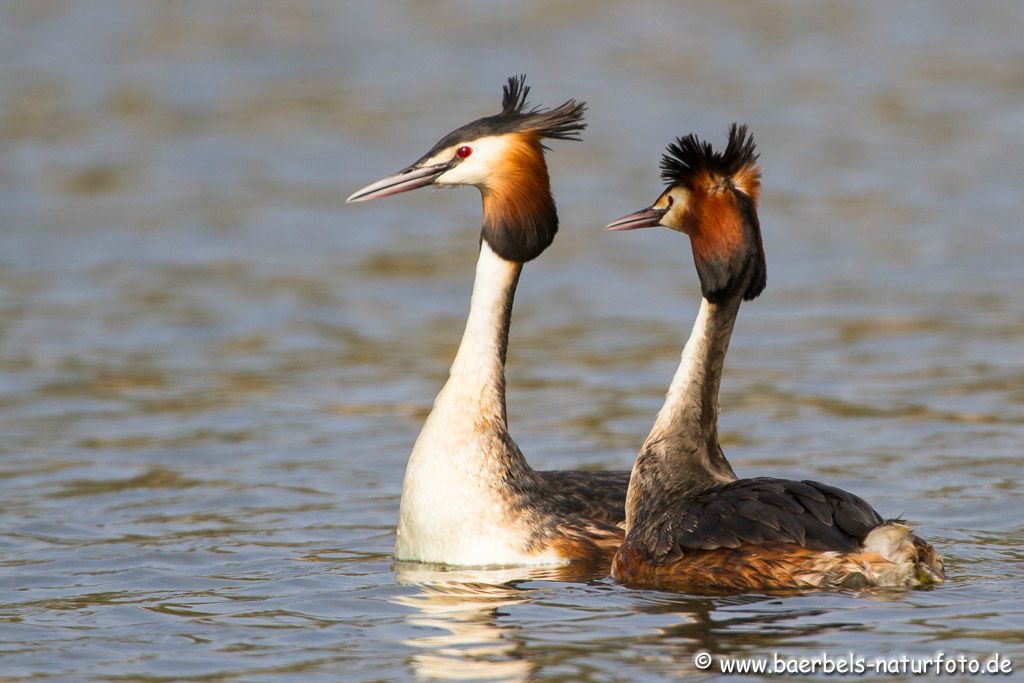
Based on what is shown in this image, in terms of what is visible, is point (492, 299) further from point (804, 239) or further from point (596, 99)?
point (596, 99)

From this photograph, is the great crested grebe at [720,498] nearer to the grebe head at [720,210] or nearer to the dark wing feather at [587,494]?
the grebe head at [720,210]

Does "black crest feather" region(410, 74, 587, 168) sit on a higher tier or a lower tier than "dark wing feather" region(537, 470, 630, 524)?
higher

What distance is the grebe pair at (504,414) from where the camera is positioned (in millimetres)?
8000

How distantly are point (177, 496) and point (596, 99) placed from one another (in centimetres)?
1278

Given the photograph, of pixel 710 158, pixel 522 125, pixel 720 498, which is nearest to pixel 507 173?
pixel 522 125

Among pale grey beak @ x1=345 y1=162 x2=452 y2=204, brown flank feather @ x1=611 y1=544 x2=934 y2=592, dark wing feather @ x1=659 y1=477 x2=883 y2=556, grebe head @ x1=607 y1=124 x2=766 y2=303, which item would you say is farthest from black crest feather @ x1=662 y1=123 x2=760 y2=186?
brown flank feather @ x1=611 y1=544 x2=934 y2=592

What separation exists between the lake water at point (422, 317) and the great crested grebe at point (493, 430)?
0.72 feet

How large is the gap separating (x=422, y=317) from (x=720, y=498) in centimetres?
Answer: 699

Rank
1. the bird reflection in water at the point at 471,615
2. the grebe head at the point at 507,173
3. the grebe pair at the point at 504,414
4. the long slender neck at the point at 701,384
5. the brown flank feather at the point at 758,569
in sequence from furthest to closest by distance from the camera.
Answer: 1. the grebe head at the point at 507,173
2. the long slender neck at the point at 701,384
3. the grebe pair at the point at 504,414
4. the brown flank feather at the point at 758,569
5. the bird reflection in water at the point at 471,615

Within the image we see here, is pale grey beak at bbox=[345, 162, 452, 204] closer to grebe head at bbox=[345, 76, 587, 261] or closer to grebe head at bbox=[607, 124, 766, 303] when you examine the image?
grebe head at bbox=[345, 76, 587, 261]

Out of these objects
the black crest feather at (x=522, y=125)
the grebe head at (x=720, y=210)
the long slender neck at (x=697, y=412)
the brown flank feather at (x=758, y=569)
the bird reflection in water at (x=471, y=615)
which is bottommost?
the bird reflection in water at (x=471, y=615)

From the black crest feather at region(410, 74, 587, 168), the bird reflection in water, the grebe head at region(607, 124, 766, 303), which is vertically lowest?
the bird reflection in water

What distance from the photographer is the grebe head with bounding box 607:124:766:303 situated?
807cm

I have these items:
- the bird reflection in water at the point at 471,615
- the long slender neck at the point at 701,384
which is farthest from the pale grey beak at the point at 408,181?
the bird reflection in water at the point at 471,615
